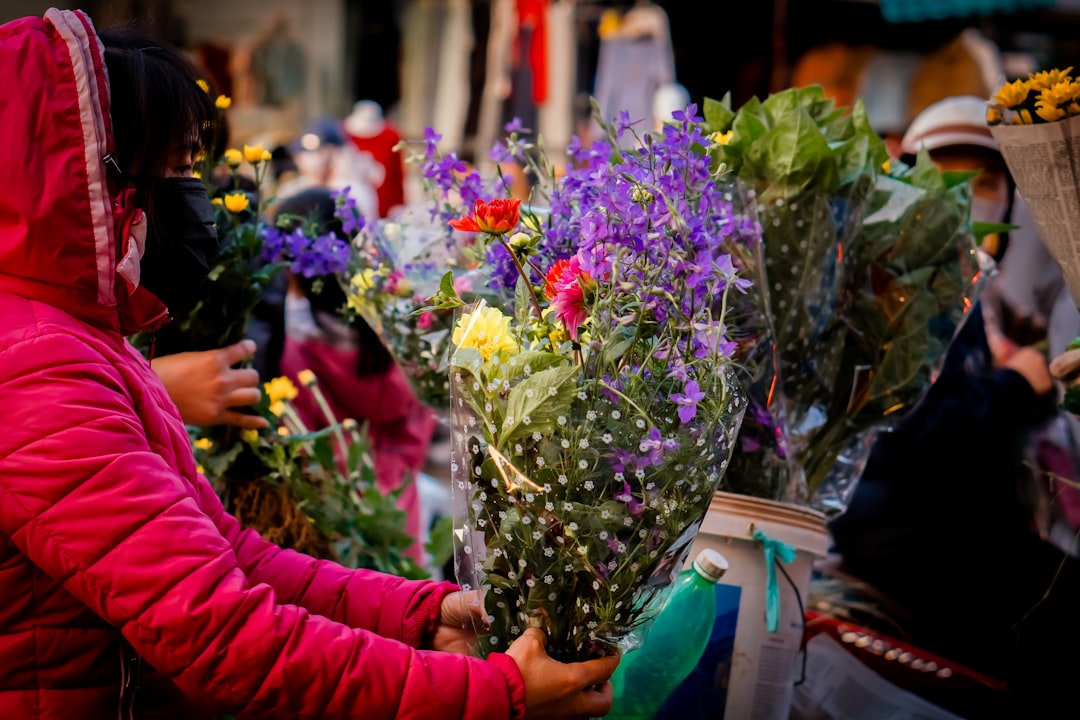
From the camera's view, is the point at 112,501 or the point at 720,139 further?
the point at 720,139

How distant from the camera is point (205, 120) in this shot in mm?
1430

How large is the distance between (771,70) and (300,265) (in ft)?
19.1

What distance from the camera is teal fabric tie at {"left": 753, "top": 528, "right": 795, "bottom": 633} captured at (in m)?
1.73

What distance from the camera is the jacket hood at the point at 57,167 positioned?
1.20 m

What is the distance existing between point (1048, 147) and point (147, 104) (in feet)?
4.34

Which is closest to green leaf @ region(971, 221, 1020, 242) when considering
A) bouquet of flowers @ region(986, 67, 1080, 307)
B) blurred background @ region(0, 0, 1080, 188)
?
bouquet of flowers @ region(986, 67, 1080, 307)

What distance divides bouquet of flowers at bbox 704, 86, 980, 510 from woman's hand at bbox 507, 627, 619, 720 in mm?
666

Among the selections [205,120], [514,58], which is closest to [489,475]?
[205,120]

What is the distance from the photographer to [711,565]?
Result: 1599 millimetres

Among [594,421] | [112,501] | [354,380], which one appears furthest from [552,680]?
[354,380]

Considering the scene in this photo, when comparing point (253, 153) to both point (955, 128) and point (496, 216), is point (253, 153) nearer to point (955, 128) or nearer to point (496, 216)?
point (496, 216)

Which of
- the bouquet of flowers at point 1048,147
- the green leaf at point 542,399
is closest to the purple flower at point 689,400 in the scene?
the green leaf at point 542,399

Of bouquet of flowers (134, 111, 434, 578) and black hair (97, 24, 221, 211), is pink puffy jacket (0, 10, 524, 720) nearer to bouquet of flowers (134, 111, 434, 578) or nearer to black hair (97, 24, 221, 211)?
black hair (97, 24, 221, 211)

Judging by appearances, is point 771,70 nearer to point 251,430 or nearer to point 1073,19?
point 1073,19
